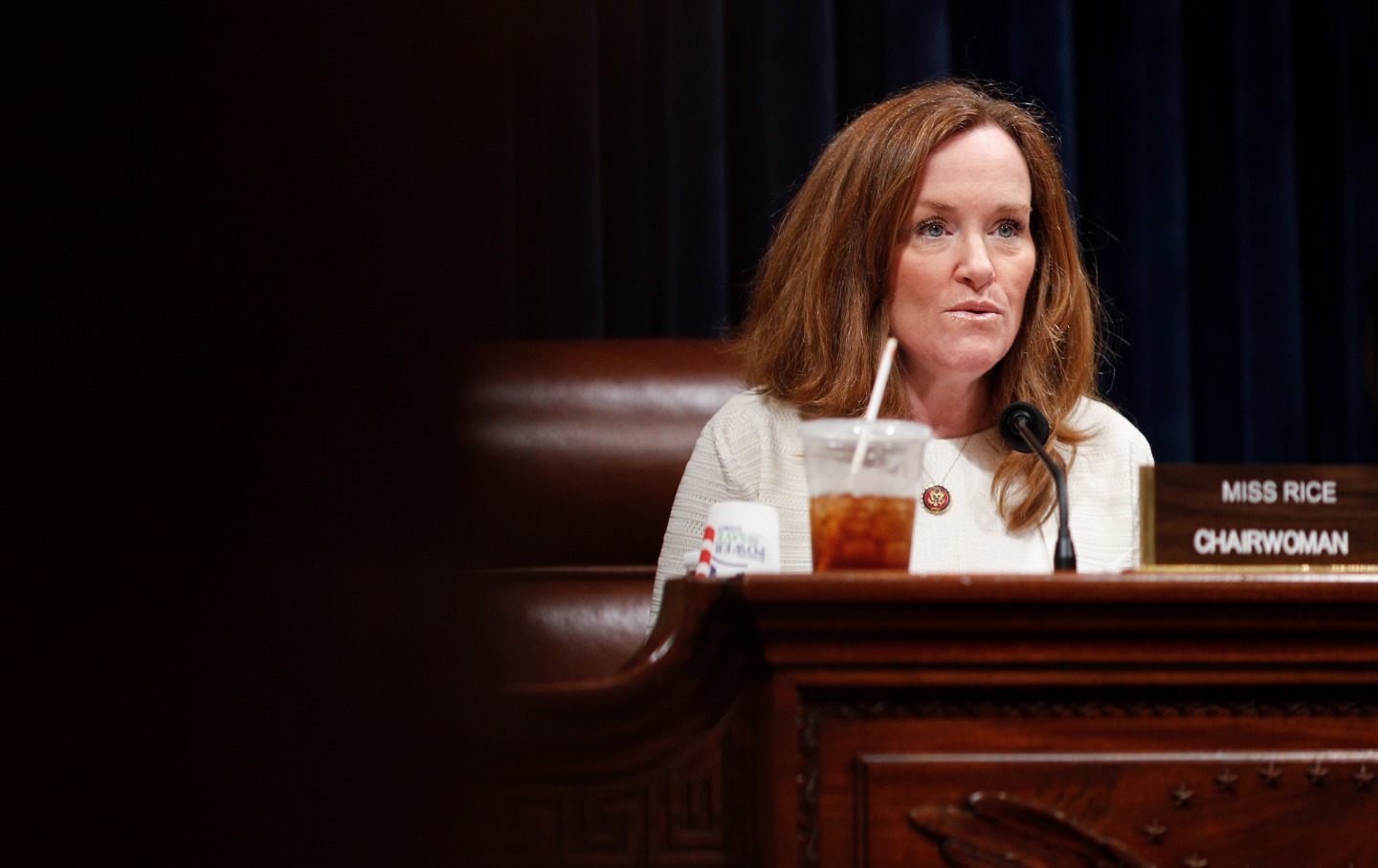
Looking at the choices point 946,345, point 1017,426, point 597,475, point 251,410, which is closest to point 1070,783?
point 1017,426

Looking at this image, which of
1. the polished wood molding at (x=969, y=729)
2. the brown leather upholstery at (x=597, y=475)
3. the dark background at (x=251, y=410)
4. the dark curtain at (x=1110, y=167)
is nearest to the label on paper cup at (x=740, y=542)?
the polished wood molding at (x=969, y=729)

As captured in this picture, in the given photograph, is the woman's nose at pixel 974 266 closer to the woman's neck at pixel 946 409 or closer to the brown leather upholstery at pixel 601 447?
the woman's neck at pixel 946 409

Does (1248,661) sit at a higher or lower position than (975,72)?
lower

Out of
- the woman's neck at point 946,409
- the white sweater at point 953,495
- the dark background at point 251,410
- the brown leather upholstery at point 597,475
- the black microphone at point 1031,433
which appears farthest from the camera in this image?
the brown leather upholstery at point 597,475

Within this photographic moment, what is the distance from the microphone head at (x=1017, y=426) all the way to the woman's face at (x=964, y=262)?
39 centimetres

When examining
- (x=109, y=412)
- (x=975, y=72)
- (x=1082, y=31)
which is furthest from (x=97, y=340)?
(x=1082, y=31)

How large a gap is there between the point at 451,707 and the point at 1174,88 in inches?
92.5

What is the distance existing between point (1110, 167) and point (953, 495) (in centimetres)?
112

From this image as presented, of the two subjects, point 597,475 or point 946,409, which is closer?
point 946,409

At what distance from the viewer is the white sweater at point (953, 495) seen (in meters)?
1.32

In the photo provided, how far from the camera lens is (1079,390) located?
1447 mm

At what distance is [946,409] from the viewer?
4.69ft

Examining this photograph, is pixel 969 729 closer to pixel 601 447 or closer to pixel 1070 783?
pixel 1070 783

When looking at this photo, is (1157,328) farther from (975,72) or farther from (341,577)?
(341,577)
